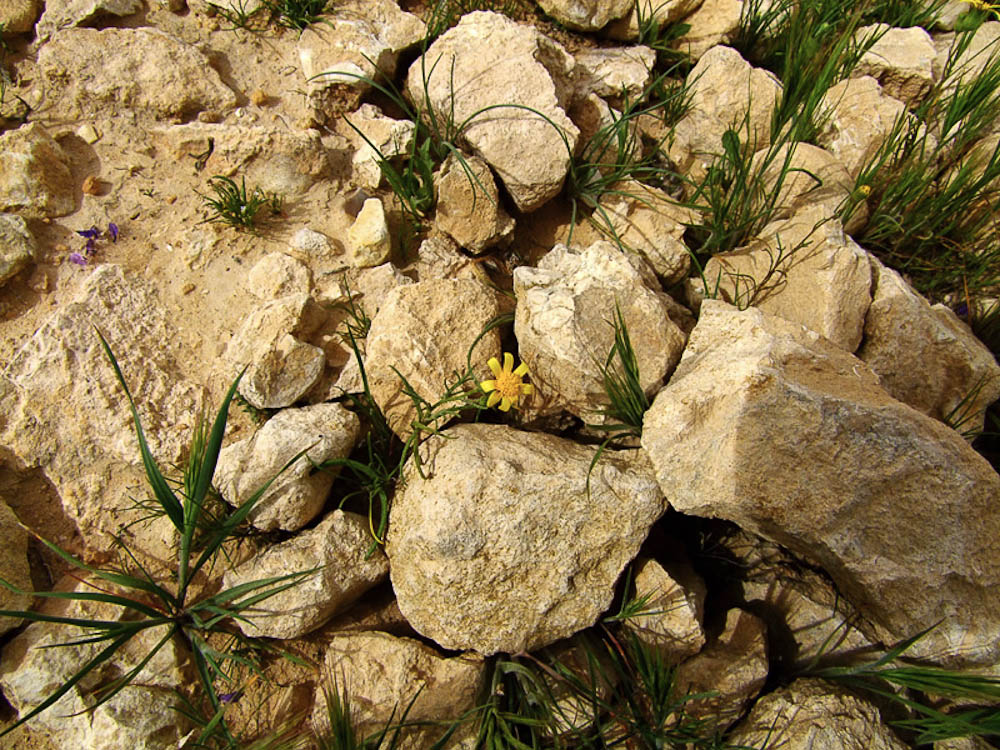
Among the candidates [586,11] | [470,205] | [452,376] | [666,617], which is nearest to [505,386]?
[452,376]

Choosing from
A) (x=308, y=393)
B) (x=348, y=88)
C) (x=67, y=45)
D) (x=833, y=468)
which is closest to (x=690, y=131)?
(x=348, y=88)

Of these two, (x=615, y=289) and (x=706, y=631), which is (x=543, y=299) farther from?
(x=706, y=631)

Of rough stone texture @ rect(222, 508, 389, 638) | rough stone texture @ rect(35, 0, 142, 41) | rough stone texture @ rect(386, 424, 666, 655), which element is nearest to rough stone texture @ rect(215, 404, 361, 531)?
rough stone texture @ rect(222, 508, 389, 638)

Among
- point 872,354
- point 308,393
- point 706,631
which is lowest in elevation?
point 706,631

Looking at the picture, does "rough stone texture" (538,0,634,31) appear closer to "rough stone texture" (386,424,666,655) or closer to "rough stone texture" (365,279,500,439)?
"rough stone texture" (365,279,500,439)

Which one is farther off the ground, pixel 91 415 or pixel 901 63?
pixel 901 63

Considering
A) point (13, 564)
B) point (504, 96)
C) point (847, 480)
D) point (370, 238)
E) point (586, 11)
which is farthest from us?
point (586, 11)

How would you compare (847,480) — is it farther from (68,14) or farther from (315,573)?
(68,14)
